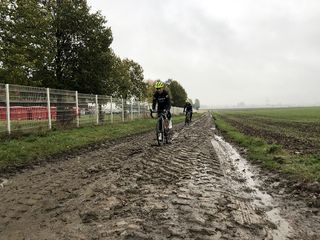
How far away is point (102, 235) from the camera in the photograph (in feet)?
13.0

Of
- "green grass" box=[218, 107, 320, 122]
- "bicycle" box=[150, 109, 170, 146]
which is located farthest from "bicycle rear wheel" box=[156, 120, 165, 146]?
"green grass" box=[218, 107, 320, 122]

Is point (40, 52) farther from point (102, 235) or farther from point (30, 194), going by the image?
point (102, 235)

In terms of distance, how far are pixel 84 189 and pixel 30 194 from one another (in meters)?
0.91

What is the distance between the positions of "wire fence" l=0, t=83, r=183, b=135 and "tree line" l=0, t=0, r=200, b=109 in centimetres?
718

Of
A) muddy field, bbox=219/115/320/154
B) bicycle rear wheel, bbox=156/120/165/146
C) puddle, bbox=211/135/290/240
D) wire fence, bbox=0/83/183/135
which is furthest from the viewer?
wire fence, bbox=0/83/183/135

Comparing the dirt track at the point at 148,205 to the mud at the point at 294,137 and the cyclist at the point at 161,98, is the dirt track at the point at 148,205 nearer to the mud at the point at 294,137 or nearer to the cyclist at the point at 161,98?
the mud at the point at 294,137

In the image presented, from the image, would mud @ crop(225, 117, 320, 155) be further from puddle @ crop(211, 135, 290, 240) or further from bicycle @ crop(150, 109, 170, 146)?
bicycle @ crop(150, 109, 170, 146)

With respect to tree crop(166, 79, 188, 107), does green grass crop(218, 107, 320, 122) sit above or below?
below

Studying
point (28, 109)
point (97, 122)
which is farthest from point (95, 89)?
point (28, 109)

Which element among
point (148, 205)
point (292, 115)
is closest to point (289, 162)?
point (148, 205)

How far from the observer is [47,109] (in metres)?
18.3

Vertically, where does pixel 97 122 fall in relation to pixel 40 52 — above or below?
below

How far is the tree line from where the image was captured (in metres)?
30.4

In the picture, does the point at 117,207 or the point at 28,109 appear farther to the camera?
the point at 28,109
